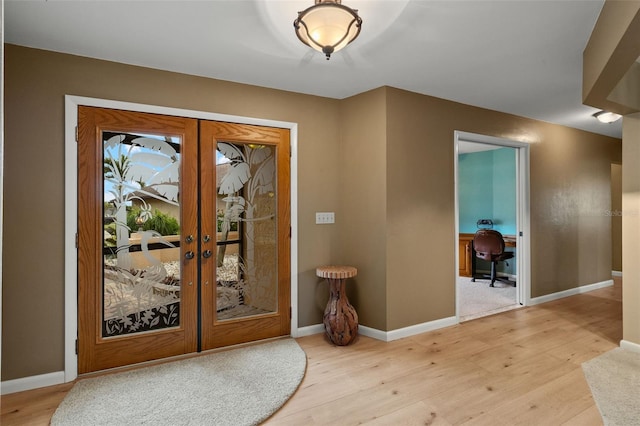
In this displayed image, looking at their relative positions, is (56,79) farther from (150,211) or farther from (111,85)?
(150,211)

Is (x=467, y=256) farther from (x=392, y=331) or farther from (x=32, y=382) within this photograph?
(x=32, y=382)

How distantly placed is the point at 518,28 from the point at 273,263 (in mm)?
2654

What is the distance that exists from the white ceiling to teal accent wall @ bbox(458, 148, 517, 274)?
3.15 metres

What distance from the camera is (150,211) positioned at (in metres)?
3.05

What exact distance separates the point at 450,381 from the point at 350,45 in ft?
8.21

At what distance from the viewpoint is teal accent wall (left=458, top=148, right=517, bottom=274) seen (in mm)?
6543

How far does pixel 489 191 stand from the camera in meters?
6.88

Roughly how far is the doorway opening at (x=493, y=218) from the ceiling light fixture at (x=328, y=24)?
338cm

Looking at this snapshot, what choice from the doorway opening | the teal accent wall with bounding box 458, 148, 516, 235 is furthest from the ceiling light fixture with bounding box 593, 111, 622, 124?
the teal accent wall with bounding box 458, 148, 516, 235

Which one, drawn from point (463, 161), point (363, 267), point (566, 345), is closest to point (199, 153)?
point (363, 267)

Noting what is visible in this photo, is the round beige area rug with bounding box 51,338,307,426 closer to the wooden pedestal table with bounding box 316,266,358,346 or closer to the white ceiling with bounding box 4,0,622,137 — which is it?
the wooden pedestal table with bounding box 316,266,358,346

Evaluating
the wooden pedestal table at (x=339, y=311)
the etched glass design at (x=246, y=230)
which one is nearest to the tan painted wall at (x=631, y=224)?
the wooden pedestal table at (x=339, y=311)

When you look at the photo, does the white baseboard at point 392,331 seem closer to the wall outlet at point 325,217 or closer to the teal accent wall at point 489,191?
the wall outlet at point 325,217

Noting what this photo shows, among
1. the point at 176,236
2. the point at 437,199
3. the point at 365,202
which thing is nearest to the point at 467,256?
the point at 437,199
